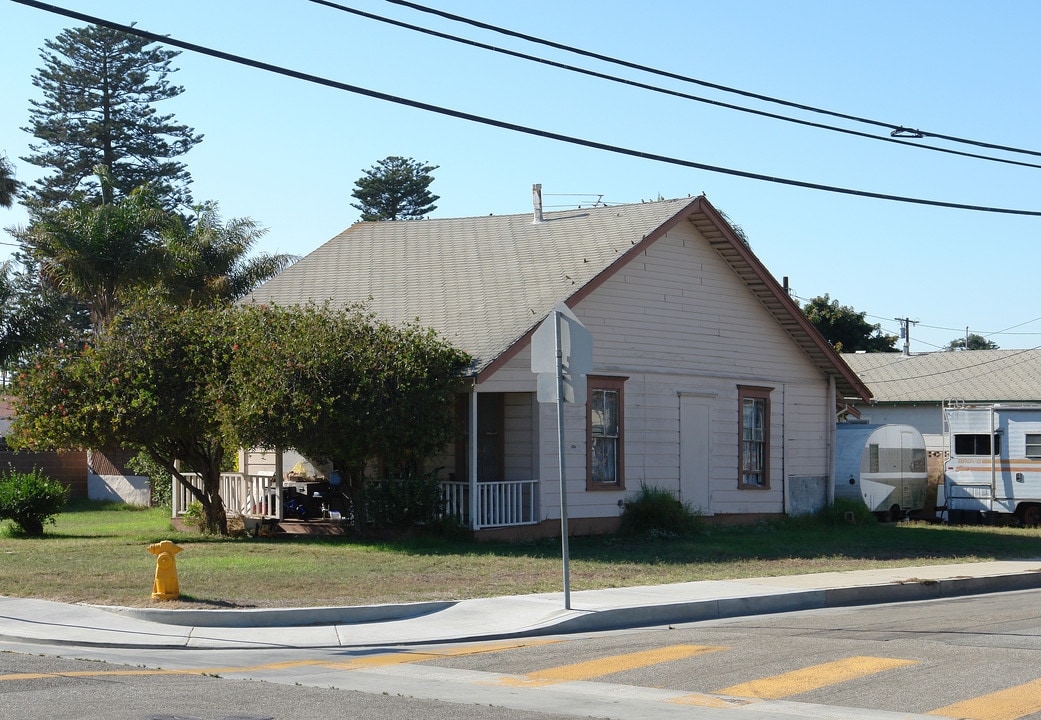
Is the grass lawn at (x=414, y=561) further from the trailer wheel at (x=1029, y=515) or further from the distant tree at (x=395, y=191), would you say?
the distant tree at (x=395, y=191)

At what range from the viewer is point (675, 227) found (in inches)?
972

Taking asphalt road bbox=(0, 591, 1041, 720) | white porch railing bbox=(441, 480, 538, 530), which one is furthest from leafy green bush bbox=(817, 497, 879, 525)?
asphalt road bbox=(0, 591, 1041, 720)

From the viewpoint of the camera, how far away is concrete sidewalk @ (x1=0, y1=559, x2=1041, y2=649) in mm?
12023

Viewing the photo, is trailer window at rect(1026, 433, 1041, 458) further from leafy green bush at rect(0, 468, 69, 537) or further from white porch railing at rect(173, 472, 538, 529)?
leafy green bush at rect(0, 468, 69, 537)

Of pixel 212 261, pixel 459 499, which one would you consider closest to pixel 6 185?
pixel 212 261

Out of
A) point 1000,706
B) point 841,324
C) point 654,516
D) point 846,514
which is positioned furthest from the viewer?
point 841,324

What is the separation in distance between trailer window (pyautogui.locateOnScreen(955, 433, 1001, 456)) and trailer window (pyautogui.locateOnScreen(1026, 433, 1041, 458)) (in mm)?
638

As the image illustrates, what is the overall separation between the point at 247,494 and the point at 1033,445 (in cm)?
1746

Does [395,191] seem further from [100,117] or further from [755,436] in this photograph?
[755,436]

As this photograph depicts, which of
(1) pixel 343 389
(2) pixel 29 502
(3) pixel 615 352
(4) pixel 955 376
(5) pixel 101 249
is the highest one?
(5) pixel 101 249

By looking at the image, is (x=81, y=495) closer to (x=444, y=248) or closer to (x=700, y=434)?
(x=444, y=248)

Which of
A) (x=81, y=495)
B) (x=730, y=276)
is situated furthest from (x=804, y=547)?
(x=81, y=495)

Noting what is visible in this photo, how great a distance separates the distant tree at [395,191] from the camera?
70875 mm

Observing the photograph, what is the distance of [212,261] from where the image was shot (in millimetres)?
38375
